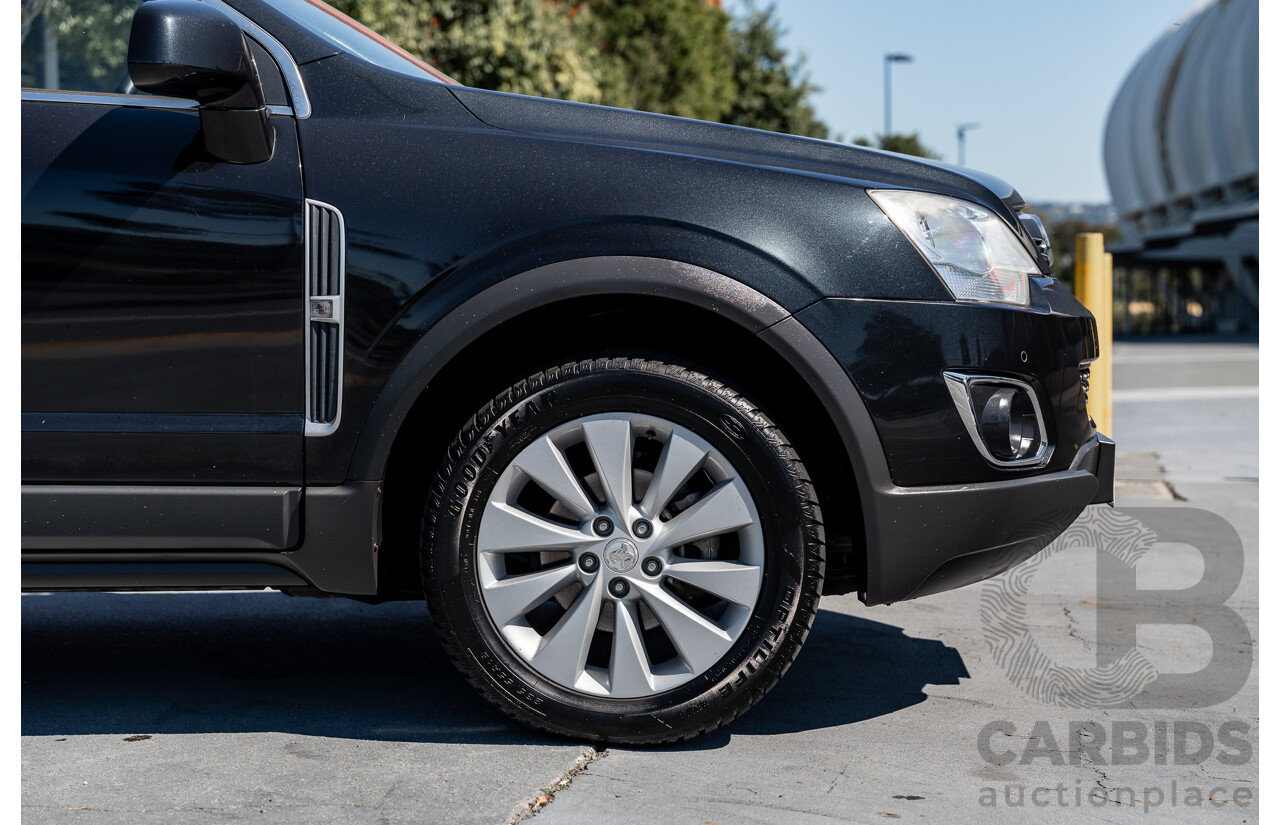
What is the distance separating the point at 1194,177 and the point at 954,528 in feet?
225

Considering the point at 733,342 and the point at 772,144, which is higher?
the point at 772,144

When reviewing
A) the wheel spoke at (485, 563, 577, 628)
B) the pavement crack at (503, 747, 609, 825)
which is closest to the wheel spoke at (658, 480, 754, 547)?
the wheel spoke at (485, 563, 577, 628)

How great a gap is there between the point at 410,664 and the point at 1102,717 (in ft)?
6.39

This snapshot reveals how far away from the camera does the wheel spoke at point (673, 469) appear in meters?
2.68

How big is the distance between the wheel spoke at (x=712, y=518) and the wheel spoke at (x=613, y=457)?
11cm

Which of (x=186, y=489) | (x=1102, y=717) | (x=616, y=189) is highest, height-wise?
(x=616, y=189)

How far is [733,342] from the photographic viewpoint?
9.39 ft

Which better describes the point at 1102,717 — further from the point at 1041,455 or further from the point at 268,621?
the point at 268,621

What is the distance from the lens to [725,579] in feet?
8.80

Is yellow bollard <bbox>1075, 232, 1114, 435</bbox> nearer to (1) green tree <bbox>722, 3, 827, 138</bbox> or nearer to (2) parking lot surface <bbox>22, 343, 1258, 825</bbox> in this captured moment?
(2) parking lot surface <bbox>22, 343, 1258, 825</bbox>

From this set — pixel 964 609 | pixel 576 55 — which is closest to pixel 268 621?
pixel 964 609

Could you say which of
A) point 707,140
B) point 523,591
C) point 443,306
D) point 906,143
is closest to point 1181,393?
point 707,140

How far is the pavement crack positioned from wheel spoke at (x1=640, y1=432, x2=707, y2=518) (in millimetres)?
572
